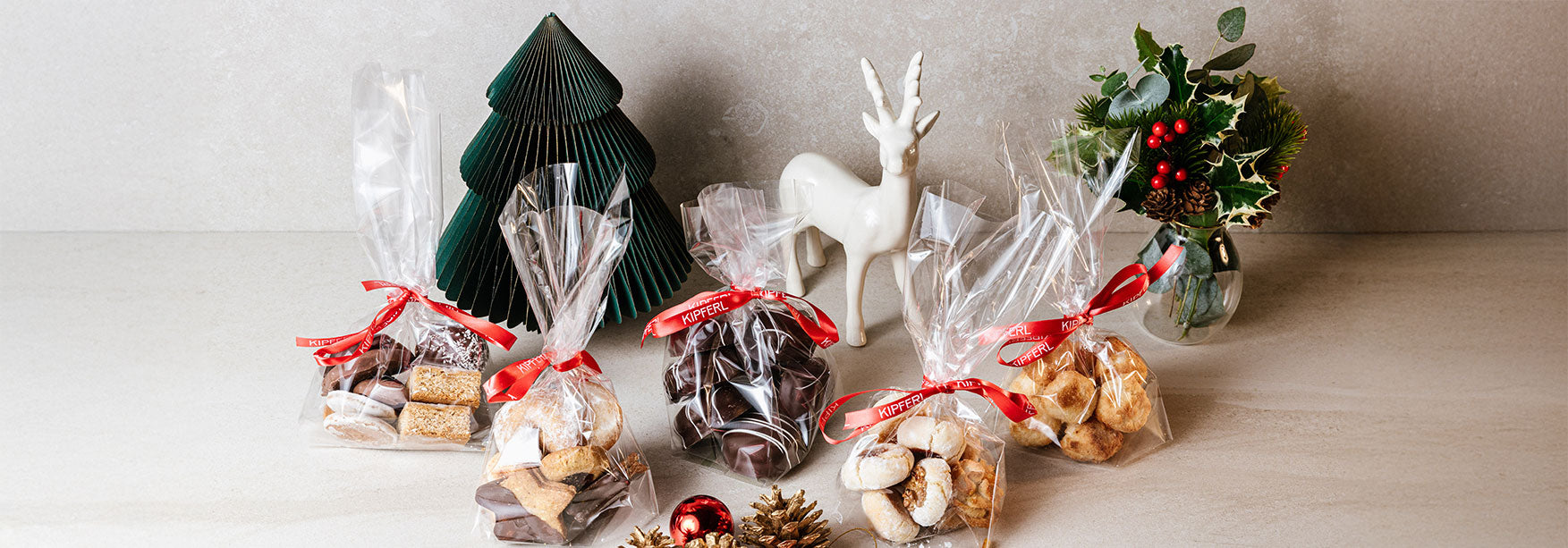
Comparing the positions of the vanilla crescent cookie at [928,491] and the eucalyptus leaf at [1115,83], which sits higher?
the eucalyptus leaf at [1115,83]

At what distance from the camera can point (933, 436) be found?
947 mm

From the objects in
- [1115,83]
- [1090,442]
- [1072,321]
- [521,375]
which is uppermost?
[1115,83]

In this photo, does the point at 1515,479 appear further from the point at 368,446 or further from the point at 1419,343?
the point at 368,446

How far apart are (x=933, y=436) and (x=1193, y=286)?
444 millimetres

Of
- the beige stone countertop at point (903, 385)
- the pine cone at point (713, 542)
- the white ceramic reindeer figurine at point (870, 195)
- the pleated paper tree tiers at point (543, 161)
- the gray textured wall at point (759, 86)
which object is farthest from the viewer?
the gray textured wall at point (759, 86)

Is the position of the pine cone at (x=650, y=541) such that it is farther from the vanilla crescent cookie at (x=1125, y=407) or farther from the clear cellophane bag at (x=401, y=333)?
the vanilla crescent cookie at (x=1125, y=407)

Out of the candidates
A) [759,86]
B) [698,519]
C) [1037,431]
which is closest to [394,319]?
[698,519]

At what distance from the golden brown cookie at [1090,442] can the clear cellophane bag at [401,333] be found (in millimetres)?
615

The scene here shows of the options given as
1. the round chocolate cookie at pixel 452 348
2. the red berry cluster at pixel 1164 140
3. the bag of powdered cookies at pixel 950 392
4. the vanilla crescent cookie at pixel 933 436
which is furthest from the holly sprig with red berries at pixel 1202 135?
the round chocolate cookie at pixel 452 348

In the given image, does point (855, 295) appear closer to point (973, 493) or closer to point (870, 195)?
point (870, 195)

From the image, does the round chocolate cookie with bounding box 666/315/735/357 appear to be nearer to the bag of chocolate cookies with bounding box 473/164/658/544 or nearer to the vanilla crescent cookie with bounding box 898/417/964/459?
the bag of chocolate cookies with bounding box 473/164/658/544

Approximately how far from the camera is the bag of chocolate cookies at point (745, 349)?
3.37ft

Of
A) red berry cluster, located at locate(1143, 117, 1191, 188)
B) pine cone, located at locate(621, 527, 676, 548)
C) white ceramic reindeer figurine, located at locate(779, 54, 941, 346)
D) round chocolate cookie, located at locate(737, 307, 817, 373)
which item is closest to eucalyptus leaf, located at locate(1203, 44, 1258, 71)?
red berry cluster, located at locate(1143, 117, 1191, 188)

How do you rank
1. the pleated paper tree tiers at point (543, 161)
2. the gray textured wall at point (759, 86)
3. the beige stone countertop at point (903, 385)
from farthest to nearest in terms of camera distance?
1. the gray textured wall at point (759, 86)
2. the pleated paper tree tiers at point (543, 161)
3. the beige stone countertop at point (903, 385)
